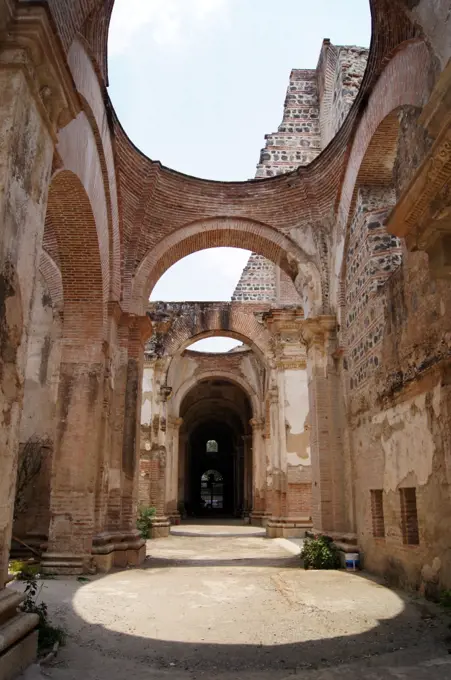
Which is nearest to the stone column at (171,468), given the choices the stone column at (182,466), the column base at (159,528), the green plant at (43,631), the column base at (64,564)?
the column base at (159,528)

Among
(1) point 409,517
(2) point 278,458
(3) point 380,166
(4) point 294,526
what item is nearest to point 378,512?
(1) point 409,517

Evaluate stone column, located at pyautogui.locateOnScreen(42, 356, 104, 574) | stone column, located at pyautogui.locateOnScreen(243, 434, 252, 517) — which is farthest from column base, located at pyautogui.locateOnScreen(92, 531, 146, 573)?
stone column, located at pyautogui.locateOnScreen(243, 434, 252, 517)

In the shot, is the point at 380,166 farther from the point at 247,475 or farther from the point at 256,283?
the point at 247,475

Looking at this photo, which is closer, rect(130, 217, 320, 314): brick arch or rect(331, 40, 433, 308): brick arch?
rect(331, 40, 433, 308): brick arch

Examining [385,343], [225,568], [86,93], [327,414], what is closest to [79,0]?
[86,93]

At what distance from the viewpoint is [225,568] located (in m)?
9.44

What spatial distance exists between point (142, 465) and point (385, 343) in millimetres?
11159

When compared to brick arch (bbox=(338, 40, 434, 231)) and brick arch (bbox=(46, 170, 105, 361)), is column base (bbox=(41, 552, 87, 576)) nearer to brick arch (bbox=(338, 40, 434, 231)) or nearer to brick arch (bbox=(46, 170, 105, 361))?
brick arch (bbox=(46, 170, 105, 361))

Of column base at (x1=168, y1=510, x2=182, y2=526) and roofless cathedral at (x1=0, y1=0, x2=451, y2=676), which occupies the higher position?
roofless cathedral at (x1=0, y1=0, x2=451, y2=676)

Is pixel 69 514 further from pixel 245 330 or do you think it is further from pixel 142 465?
pixel 245 330

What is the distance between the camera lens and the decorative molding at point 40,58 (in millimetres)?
3887

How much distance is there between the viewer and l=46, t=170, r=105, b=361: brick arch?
8.30 m

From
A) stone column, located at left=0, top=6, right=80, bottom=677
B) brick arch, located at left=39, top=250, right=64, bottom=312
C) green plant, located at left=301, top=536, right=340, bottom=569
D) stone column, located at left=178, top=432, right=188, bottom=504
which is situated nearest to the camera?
stone column, located at left=0, top=6, right=80, bottom=677

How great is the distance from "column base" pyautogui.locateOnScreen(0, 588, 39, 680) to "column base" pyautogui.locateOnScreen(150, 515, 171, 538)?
12750 millimetres
